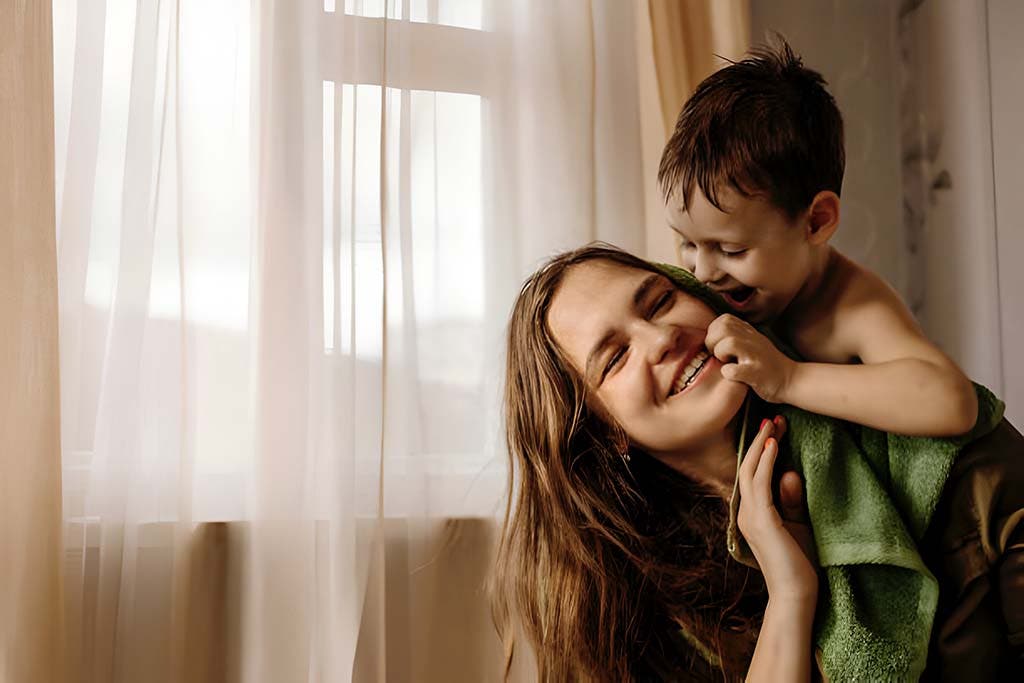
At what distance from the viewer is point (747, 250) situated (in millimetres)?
1036

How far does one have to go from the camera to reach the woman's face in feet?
3.33

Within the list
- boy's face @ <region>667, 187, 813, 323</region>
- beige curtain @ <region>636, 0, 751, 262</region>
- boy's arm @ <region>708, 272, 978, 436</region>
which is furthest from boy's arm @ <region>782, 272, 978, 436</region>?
beige curtain @ <region>636, 0, 751, 262</region>

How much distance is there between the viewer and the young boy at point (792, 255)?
37.2 inches

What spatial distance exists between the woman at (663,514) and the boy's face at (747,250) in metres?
0.05

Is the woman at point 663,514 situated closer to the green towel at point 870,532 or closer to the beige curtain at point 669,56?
the green towel at point 870,532

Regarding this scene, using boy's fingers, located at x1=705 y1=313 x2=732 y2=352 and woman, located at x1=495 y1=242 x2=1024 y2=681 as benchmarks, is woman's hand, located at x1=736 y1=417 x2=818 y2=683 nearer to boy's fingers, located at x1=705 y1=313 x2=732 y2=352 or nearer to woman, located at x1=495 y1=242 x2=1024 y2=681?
woman, located at x1=495 y1=242 x2=1024 y2=681

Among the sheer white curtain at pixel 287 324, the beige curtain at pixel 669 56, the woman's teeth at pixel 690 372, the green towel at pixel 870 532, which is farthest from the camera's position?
the beige curtain at pixel 669 56

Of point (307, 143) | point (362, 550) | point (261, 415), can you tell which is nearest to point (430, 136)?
point (307, 143)

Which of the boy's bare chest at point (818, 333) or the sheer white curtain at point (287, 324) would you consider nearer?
the boy's bare chest at point (818, 333)

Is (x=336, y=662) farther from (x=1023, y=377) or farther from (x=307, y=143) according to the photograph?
(x=1023, y=377)

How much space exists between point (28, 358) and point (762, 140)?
40.8 inches

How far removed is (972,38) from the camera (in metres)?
1.73

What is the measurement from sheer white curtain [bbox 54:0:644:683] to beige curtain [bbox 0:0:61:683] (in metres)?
0.05

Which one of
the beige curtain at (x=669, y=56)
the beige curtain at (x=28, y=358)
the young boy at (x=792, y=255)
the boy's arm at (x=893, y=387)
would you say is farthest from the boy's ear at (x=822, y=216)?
the beige curtain at (x=28, y=358)
